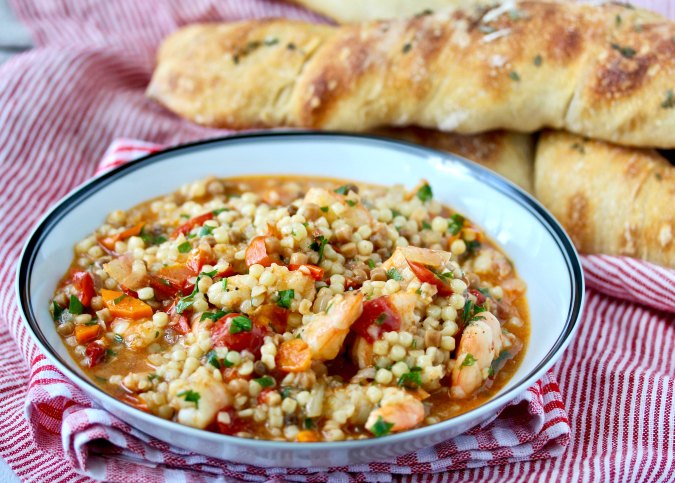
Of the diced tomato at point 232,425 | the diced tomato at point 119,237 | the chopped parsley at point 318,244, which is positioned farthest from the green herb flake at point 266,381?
the diced tomato at point 119,237

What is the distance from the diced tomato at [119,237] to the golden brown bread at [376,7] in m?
2.73

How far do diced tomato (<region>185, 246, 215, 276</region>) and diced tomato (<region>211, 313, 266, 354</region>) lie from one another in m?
0.51

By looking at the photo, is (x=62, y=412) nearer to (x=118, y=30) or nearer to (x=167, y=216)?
(x=167, y=216)

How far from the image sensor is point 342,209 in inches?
162

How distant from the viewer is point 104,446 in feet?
11.4

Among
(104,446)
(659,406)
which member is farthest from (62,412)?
Answer: (659,406)

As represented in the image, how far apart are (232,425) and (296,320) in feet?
1.90

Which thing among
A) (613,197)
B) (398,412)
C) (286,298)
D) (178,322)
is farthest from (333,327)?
(613,197)

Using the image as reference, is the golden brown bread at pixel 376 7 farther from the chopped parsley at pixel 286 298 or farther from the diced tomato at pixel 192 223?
the chopped parsley at pixel 286 298

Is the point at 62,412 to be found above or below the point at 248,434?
below

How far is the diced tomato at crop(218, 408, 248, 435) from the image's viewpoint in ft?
10.3

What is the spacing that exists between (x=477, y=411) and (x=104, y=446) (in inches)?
64.0

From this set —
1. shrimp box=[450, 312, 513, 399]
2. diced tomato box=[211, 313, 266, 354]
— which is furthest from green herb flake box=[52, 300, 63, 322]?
shrimp box=[450, 312, 513, 399]

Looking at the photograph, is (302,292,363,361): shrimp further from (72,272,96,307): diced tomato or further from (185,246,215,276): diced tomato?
(72,272,96,307): diced tomato
